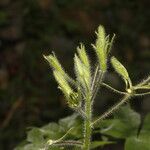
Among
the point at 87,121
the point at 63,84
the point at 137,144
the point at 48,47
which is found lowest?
the point at 137,144

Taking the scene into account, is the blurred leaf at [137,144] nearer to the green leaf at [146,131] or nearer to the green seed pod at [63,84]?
the green leaf at [146,131]

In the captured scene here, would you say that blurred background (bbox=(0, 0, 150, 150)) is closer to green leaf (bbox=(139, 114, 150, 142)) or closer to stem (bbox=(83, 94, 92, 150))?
green leaf (bbox=(139, 114, 150, 142))

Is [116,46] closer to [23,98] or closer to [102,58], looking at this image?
[23,98]

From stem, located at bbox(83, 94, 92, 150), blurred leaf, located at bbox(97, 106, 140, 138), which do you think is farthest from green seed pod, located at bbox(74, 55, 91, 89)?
blurred leaf, located at bbox(97, 106, 140, 138)

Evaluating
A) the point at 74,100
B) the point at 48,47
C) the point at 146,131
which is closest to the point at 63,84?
the point at 74,100

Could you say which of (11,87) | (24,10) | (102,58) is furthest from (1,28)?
(102,58)

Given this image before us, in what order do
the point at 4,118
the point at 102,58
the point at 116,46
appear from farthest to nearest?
the point at 116,46 < the point at 4,118 < the point at 102,58

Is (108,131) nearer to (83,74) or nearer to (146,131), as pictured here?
(146,131)
